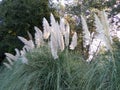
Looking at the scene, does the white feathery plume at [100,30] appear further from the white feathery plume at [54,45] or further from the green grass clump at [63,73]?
the white feathery plume at [54,45]

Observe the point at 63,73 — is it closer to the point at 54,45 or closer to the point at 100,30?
the point at 54,45

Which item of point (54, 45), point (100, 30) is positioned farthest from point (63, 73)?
point (100, 30)

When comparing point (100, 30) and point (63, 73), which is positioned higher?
point (100, 30)

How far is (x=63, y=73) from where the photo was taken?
4.50 m

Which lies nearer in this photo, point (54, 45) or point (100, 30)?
point (100, 30)

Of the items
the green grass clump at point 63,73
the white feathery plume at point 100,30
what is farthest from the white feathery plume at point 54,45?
the white feathery plume at point 100,30

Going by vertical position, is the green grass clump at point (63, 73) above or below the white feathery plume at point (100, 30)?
below

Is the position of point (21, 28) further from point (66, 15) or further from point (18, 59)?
point (18, 59)

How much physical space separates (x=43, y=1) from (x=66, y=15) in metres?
0.73

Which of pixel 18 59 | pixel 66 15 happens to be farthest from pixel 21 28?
pixel 18 59

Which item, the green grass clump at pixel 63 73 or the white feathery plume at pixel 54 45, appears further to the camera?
the white feathery plume at pixel 54 45

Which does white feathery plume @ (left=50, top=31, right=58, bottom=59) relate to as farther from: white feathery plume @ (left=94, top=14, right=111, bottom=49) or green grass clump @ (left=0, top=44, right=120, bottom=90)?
white feathery plume @ (left=94, top=14, right=111, bottom=49)

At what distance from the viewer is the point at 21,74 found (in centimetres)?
471

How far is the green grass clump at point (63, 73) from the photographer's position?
381 centimetres
